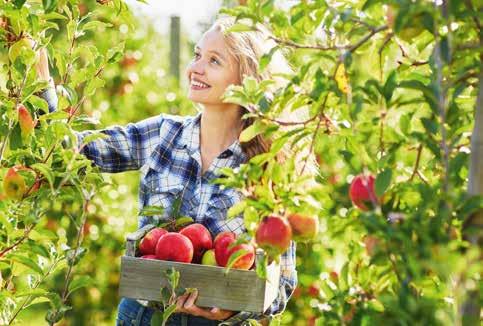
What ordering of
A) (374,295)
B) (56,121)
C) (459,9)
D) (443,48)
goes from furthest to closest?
(56,121), (374,295), (459,9), (443,48)

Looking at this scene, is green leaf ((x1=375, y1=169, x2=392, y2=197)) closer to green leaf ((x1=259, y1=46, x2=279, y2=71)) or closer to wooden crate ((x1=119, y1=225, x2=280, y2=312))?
green leaf ((x1=259, y1=46, x2=279, y2=71))

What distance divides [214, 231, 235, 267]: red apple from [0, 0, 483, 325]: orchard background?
1.17 ft

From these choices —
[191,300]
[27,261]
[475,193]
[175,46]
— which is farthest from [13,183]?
[175,46]

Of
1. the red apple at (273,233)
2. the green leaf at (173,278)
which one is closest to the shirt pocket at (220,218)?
the green leaf at (173,278)

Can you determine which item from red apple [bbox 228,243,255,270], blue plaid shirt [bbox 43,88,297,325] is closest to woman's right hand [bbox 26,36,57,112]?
blue plaid shirt [bbox 43,88,297,325]

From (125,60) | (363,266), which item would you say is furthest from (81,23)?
(125,60)

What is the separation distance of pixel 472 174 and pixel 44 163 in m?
0.96

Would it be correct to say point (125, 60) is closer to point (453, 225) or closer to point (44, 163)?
point (44, 163)

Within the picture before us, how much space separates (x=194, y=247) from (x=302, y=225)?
568 mm

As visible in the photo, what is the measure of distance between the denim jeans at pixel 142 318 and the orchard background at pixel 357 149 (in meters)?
0.36

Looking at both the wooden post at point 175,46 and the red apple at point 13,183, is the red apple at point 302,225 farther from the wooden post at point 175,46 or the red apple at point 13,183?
the wooden post at point 175,46

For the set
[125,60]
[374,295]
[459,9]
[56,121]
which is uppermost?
[125,60]

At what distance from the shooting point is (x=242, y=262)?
2.39m

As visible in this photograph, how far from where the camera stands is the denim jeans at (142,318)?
260cm
